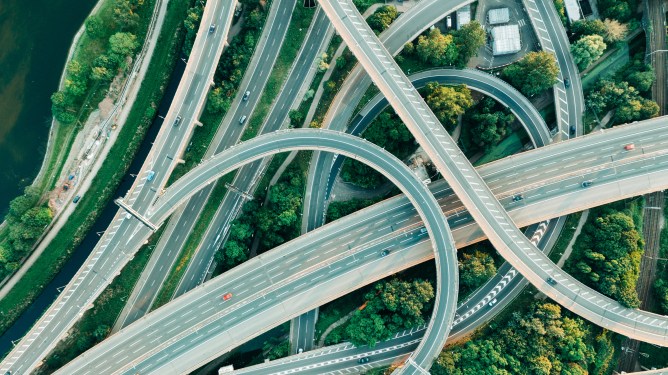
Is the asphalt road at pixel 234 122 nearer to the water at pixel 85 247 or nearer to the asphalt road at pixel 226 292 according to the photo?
the asphalt road at pixel 226 292

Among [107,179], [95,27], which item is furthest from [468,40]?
[107,179]

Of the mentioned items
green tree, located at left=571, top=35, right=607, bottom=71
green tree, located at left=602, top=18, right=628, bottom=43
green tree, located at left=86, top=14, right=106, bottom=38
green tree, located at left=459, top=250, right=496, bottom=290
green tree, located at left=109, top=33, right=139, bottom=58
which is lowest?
green tree, located at left=459, top=250, right=496, bottom=290

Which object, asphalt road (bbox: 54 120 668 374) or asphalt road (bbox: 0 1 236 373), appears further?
asphalt road (bbox: 54 120 668 374)

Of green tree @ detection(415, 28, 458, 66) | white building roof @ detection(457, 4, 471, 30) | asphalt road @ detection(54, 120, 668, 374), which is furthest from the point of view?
white building roof @ detection(457, 4, 471, 30)

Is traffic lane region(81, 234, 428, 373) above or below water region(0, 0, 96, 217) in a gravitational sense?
below

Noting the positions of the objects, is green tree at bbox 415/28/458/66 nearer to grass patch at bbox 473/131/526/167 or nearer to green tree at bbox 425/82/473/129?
green tree at bbox 425/82/473/129

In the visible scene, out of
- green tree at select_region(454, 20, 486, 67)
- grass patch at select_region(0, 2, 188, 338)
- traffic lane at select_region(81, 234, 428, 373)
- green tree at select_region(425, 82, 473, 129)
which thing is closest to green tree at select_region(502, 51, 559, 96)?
green tree at select_region(454, 20, 486, 67)

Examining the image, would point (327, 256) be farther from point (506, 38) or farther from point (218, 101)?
point (506, 38)
